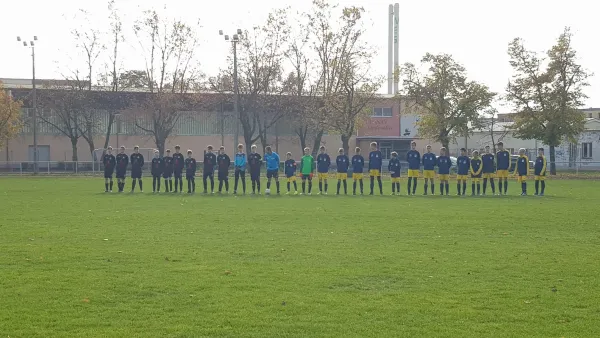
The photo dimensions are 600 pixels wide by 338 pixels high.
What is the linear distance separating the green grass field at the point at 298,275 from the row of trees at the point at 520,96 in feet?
117

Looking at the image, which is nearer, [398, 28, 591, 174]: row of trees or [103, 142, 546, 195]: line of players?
[103, 142, 546, 195]: line of players

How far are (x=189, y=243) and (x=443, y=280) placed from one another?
5.28m

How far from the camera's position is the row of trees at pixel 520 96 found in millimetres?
53359

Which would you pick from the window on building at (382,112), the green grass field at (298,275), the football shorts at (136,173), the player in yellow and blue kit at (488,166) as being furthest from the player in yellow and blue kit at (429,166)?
the window on building at (382,112)

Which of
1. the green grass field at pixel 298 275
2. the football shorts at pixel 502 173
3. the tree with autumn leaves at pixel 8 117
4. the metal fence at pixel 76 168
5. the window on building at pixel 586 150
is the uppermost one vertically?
the tree with autumn leaves at pixel 8 117

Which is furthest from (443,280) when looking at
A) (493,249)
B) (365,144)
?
(365,144)

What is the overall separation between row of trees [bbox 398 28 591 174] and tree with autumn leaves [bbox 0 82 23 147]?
30348 mm

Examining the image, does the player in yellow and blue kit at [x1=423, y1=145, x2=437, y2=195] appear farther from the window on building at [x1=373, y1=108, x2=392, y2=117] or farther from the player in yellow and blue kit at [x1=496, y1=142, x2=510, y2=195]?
the window on building at [x1=373, y1=108, x2=392, y2=117]

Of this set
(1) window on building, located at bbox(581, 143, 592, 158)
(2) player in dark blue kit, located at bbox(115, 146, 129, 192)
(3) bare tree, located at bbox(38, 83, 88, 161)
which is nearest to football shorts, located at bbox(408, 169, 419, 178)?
(2) player in dark blue kit, located at bbox(115, 146, 129, 192)

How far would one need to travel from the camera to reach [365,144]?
74.8 meters

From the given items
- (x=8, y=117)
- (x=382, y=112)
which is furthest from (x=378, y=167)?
(x=382, y=112)

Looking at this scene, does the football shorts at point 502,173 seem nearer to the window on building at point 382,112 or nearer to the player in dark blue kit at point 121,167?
the player in dark blue kit at point 121,167

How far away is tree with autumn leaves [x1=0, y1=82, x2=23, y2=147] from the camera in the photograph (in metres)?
58.7

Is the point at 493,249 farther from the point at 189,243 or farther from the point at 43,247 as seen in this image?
the point at 43,247
